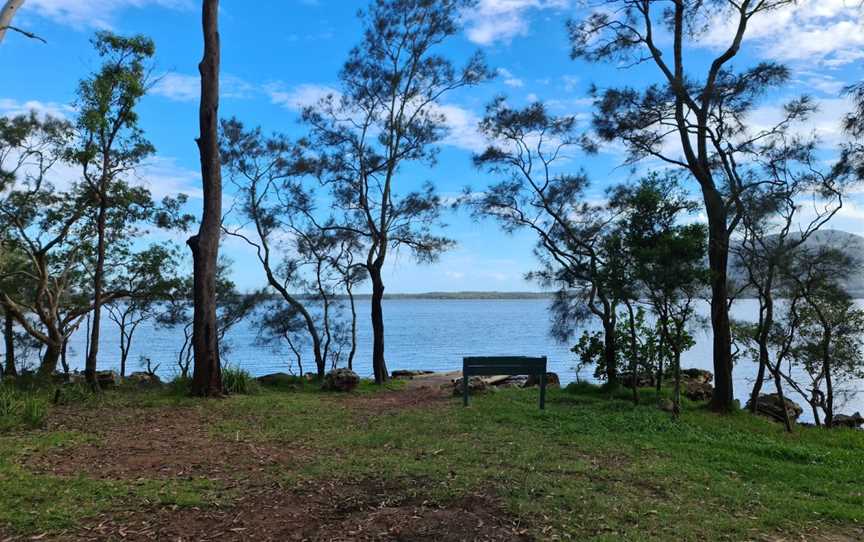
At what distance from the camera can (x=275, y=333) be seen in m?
22.4

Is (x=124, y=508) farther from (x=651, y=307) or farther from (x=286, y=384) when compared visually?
(x=286, y=384)

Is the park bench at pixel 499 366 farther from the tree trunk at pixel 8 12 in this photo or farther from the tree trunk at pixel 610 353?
the tree trunk at pixel 8 12

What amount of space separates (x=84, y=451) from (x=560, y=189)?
11858mm

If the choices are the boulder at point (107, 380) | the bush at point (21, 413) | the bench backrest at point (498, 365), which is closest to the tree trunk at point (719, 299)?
the bench backrest at point (498, 365)

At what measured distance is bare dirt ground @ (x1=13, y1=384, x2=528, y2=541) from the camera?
3.80 m

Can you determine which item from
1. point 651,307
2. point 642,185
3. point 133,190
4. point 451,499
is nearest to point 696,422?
point 651,307

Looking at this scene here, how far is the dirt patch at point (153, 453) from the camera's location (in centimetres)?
533

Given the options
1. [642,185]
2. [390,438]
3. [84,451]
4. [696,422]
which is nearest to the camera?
[84,451]

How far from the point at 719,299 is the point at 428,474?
828 cm

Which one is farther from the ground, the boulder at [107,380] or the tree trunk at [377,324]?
the tree trunk at [377,324]

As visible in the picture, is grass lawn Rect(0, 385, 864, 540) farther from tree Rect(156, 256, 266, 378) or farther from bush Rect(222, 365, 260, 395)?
tree Rect(156, 256, 266, 378)

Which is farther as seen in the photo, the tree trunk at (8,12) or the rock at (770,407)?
the rock at (770,407)

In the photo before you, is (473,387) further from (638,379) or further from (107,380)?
(107,380)

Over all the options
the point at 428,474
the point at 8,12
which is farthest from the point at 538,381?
the point at 8,12
